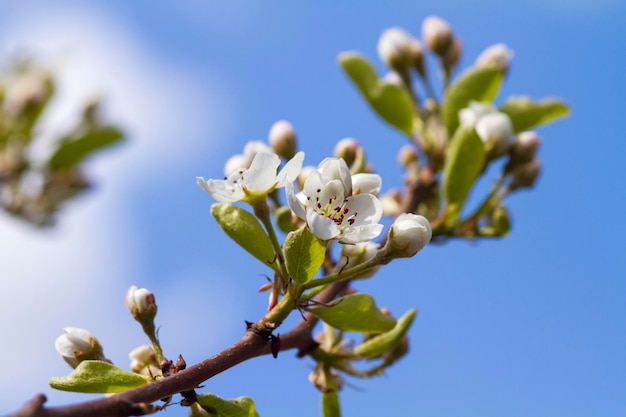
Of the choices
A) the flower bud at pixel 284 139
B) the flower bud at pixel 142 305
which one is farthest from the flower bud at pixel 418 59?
the flower bud at pixel 142 305

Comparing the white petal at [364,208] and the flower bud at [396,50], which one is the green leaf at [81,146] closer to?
the flower bud at [396,50]

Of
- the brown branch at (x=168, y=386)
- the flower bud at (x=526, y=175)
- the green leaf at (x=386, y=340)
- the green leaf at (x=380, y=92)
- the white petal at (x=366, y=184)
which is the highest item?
the green leaf at (x=380, y=92)

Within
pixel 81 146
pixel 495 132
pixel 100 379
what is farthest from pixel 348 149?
pixel 81 146

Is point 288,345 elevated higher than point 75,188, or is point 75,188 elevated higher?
point 75,188

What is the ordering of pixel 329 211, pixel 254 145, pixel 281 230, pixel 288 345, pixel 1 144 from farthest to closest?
pixel 1 144, pixel 254 145, pixel 281 230, pixel 288 345, pixel 329 211

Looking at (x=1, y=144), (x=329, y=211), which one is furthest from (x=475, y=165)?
(x=1, y=144)

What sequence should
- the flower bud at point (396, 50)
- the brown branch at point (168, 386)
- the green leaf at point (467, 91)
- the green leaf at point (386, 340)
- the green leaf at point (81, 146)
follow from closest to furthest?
1. the brown branch at point (168, 386)
2. the green leaf at point (386, 340)
3. the green leaf at point (467, 91)
4. the flower bud at point (396, 50)
5. the green leaf at point (81, 146)

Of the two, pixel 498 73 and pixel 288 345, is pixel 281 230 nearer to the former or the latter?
pixel 288 345
